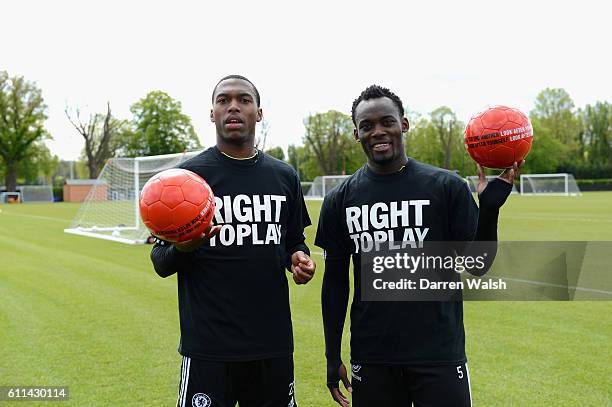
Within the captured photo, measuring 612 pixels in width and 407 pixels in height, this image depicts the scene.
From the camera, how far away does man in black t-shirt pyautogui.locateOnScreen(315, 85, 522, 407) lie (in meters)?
2.88

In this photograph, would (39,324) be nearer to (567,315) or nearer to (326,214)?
(326,214)

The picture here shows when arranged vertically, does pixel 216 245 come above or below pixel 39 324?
above

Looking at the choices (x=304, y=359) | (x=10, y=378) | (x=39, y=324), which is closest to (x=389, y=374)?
(x=304, y=359)

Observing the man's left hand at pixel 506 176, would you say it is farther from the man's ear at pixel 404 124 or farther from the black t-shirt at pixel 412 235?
the man's ear at pixel 404 124

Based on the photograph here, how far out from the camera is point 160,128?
69.6 metres

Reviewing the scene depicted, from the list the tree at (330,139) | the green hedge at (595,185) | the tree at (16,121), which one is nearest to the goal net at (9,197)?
the tree at (16,121)

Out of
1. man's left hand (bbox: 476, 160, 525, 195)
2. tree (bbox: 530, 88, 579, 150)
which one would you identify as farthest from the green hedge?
man's left hand (bbox: 476, 160, 525, 195)

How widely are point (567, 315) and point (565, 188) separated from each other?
199ft

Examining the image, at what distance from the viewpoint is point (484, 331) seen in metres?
6.93

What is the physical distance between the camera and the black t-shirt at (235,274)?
9.85ft

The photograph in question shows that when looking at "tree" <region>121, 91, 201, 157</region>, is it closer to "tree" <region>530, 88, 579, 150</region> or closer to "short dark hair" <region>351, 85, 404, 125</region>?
"tree" <region>530, 88, 579, 150</region>

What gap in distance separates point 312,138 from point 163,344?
279ft

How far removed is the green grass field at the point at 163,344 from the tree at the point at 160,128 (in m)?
59.4

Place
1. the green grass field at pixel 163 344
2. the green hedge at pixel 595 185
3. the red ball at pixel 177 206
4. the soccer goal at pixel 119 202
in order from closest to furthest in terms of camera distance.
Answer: the red ball at pixel 177 206 < the green grass field at pixel 163 344 < the soccer goal at pixel 119 202 < the green hedge at pixel 595 185
